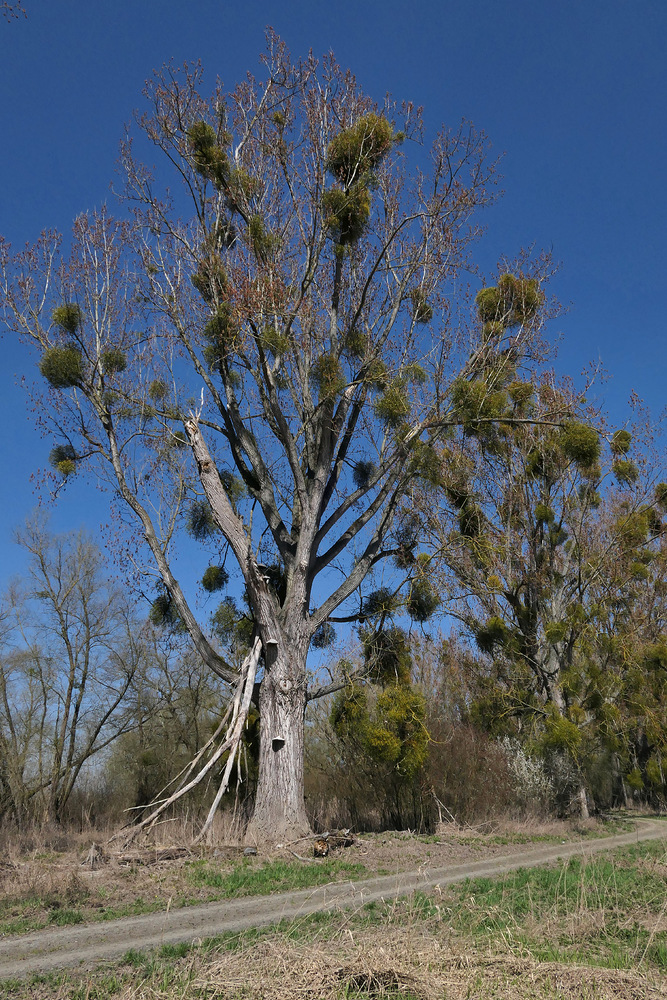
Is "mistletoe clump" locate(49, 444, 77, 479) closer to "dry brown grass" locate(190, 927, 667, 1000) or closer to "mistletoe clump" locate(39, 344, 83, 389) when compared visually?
"mistletoe clump" locate(39, 344, 83, 389)

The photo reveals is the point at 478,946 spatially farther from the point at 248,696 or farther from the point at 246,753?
the point at 246,753

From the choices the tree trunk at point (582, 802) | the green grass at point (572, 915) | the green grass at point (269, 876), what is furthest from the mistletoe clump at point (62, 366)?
the tree trunk at point (582, 802)

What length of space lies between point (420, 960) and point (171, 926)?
2.92 m

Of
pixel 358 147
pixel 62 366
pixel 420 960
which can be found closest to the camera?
pixel 420 960

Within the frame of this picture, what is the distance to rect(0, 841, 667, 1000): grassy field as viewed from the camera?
155 inches

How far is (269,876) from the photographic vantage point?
340 inches

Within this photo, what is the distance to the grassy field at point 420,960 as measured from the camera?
3.93 metres

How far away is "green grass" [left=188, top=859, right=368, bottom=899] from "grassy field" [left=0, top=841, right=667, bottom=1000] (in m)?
2.31

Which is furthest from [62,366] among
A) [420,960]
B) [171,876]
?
[420,960]

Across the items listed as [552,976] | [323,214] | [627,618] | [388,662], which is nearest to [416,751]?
[388,662]

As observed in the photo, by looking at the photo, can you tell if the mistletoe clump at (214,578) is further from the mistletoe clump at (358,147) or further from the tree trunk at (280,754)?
the mistletoe clump at (358,147)

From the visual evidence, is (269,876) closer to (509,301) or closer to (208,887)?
(208,887)

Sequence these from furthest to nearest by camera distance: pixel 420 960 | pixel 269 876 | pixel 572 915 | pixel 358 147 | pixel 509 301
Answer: pixel 509 301 < pixel 358 147 < pixel 269 876 < pixel 572 915 < pixel 420 960

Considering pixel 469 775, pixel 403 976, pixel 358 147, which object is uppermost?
pixel 358 147
